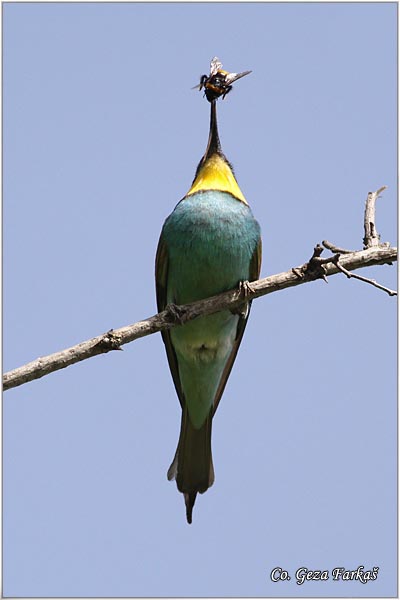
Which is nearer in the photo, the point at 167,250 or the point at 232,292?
the point at 232,292

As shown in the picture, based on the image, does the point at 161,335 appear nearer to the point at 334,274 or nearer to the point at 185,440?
the point at 185,440

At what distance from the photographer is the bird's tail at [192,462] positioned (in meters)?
5.62

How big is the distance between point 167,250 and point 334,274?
1.36 meters

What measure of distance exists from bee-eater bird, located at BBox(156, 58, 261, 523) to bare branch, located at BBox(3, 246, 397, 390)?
1.05 feet

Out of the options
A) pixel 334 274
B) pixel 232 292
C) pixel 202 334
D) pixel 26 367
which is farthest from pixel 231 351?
pixel 26 367

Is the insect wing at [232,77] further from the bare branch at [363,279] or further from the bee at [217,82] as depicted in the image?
the bare branch at [363,279]

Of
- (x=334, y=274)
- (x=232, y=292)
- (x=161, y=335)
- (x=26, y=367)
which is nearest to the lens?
(x=26, y=367)

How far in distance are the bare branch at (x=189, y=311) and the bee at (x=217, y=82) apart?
1.52 m

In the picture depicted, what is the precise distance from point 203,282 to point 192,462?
1.26 metres

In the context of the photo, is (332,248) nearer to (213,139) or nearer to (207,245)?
(207,245)

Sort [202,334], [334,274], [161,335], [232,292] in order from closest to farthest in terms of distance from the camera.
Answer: [334,274], [232,292], [202,334], [161,335]

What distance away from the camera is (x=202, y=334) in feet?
17.7

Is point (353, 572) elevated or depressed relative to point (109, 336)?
depressed

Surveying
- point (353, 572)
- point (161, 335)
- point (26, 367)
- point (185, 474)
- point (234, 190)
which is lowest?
point (353, 572)
